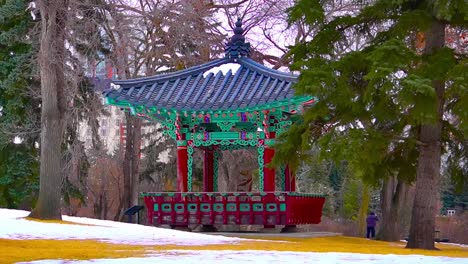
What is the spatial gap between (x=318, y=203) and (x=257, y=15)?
37.6 ft

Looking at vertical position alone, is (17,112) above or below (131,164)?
above

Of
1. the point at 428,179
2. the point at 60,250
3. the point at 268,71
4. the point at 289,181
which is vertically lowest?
the point at 60,250

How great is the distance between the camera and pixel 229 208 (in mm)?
23141

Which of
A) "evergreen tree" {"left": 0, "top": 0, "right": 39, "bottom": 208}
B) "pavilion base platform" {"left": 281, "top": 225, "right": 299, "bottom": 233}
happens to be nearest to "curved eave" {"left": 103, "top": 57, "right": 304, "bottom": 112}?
"pavilion base platform" {"left": 281, "top": 225, "right": 299, "bottom": 233}

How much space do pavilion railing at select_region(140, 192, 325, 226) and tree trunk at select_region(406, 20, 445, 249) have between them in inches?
228

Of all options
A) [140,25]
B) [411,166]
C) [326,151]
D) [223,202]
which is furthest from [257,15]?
[326,151]

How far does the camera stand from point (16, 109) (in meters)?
31.9

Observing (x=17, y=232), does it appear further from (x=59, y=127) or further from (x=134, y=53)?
(x=134, y=53)

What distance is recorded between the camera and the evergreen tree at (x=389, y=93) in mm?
15031

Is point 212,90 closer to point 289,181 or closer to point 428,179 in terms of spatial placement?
Result: point 289,181

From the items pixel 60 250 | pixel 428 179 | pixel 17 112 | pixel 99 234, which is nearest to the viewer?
pixel 60 250

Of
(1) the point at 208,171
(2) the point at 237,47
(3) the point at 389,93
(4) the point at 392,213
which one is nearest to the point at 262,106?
(2) the point at 237,47

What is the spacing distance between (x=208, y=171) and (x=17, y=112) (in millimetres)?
10324

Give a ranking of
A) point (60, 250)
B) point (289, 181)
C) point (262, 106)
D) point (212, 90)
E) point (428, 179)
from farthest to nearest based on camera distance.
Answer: point (289, 181) → point (212, 90) → point (262, 106) → point (428, 179) → point (60, 250)
